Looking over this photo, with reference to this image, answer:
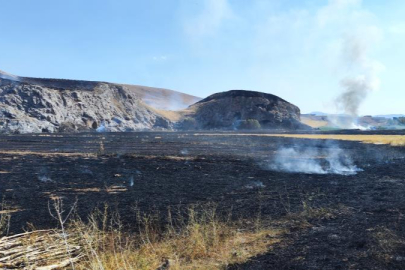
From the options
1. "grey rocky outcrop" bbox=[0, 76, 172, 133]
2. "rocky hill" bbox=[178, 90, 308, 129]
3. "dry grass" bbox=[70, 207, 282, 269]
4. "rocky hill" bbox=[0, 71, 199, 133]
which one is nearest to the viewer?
"dry grass" bbox=[70, 207, 282, 269]

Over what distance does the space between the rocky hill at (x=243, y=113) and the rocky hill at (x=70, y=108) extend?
15.1m

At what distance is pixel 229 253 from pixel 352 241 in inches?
107

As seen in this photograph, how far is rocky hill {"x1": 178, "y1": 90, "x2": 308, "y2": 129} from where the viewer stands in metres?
122

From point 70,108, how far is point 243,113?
204ft

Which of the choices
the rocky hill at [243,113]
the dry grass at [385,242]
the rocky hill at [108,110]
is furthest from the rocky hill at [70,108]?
the dry grass at [385,242]

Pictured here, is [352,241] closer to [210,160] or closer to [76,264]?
[76,264]

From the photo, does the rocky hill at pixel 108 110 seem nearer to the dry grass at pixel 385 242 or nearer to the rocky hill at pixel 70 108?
the rocky hill at pixel 70 108

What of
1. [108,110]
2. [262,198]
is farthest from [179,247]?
[108,110]

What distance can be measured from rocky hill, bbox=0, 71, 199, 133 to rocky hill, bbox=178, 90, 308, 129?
15092 mm

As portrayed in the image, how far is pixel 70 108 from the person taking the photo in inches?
3423

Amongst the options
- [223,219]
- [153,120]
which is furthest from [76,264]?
[153,120]

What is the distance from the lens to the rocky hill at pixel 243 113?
122 metres

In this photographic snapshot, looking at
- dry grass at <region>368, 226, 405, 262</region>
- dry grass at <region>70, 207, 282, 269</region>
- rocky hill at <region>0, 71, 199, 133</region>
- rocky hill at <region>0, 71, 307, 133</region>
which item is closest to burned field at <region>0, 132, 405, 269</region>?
dry grass at <region>368, 226, 405, 262</region>

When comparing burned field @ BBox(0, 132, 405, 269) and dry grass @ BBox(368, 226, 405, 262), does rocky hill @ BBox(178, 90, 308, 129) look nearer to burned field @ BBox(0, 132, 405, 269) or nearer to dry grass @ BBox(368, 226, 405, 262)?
burned field @ BBox(0, 132, 405, 269)
